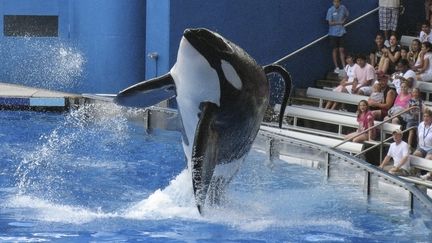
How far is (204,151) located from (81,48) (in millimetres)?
11701

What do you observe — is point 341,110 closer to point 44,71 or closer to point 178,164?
point 178,164

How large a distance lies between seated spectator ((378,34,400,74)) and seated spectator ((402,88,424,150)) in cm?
206

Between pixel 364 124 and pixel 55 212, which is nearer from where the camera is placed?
pixel 55 212

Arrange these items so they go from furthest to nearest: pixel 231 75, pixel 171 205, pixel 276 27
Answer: pixel 276 27 → pixel 171 205 → pixel 231 75

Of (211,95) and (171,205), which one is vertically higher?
(211,95)

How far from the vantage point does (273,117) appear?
16.3 m

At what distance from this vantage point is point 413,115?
1353cm

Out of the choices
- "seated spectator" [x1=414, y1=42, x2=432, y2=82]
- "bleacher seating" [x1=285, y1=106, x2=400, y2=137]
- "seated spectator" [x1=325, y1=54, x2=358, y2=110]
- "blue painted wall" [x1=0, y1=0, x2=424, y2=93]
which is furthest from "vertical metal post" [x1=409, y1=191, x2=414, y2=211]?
"blue painted wall" [x1=0, y1=0, x2=424, y2=93]

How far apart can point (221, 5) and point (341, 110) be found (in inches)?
136

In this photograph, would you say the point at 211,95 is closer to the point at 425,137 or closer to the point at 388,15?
the point at 425,137

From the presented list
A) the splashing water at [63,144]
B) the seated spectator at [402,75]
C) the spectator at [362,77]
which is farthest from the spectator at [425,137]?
the splashing water at [63,144]

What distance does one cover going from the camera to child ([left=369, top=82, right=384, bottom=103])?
1473 cm

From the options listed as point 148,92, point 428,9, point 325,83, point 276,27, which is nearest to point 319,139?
point 325,83

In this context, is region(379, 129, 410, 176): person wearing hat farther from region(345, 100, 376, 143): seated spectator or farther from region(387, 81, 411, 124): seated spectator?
region(387, 81, 411, 124): seated spectator
